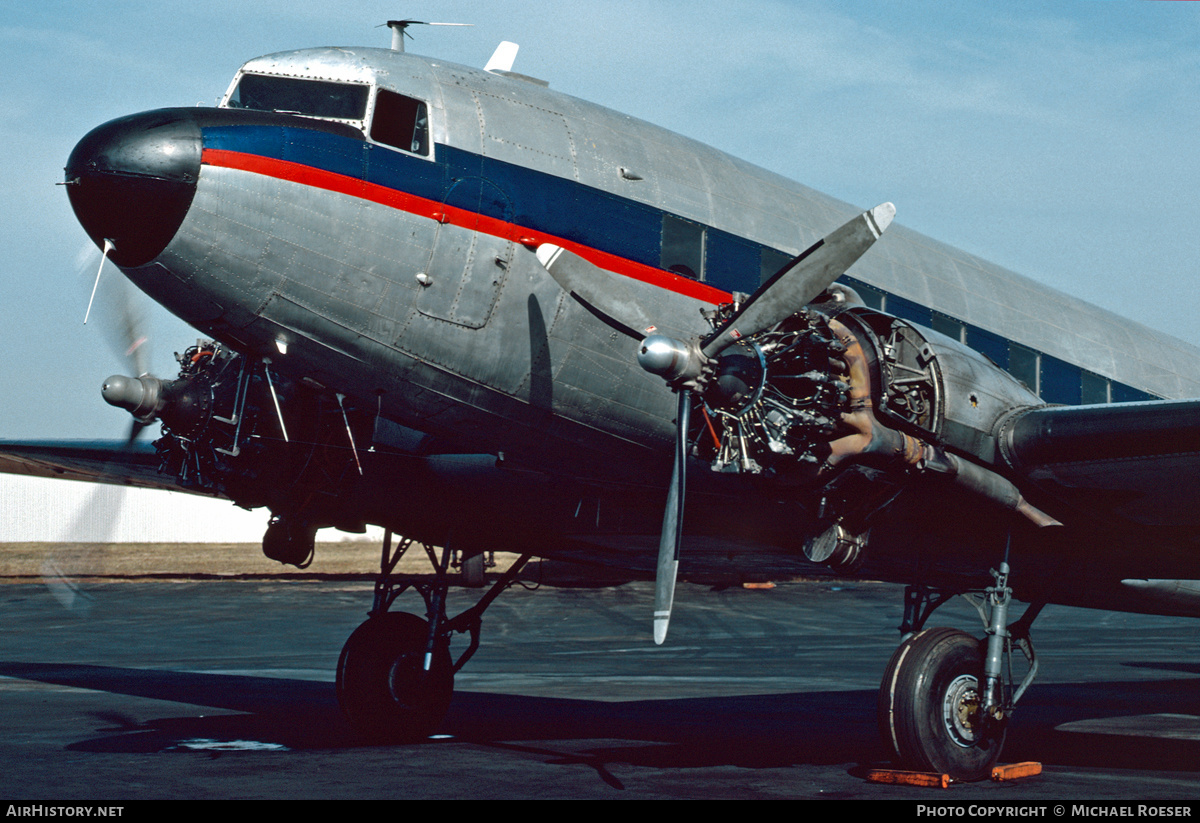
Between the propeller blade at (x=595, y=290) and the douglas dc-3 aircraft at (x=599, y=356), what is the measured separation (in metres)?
0.02

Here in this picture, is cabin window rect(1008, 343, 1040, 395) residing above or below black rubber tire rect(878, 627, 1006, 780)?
above

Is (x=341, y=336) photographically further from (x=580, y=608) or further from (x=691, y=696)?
(x=580, y=608)

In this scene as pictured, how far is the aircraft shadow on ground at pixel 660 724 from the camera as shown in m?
11.9

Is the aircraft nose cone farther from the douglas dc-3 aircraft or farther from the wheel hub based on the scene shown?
the wheel hub

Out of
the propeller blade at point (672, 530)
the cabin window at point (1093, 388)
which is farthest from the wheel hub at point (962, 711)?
the cabin window at point (1093, 388)

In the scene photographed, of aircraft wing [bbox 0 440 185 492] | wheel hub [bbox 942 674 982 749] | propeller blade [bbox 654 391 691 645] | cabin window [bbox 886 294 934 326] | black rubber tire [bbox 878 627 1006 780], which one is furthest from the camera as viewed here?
aircraft wing [bbox 0 440 185 492]

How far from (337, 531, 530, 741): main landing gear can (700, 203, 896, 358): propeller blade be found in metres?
4.86

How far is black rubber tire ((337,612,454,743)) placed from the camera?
12.8m

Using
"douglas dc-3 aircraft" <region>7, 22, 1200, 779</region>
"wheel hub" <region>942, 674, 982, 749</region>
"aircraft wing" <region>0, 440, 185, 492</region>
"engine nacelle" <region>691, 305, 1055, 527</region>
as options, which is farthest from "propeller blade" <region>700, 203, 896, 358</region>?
"aircraft wing" <region>0, 440, 185, 492</region>

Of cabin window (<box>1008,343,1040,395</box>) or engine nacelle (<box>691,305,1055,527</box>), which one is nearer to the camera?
engine nacelle (<box>691,305,1055,527</box>)

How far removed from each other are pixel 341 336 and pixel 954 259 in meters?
7.21

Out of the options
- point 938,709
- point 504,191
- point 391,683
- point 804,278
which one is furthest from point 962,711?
point 391,683

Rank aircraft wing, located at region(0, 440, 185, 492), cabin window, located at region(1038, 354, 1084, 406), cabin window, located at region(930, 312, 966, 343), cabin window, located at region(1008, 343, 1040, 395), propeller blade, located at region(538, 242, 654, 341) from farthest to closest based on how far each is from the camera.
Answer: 1. aircraft wing, located at region(0, 440, 185, 492)
2. cabin window, located at region(1038, 354, 1084, 406)
3. cabin window, located at region(1008, 343, 1040, 395)
4. cabin window, located at region(930, 312, 966, 343)
5. propeller blade, located at region(538, 242, 654, 341)

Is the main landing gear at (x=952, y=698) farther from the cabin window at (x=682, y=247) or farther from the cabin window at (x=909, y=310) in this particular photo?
the cabin window at (x=682, y=247)
